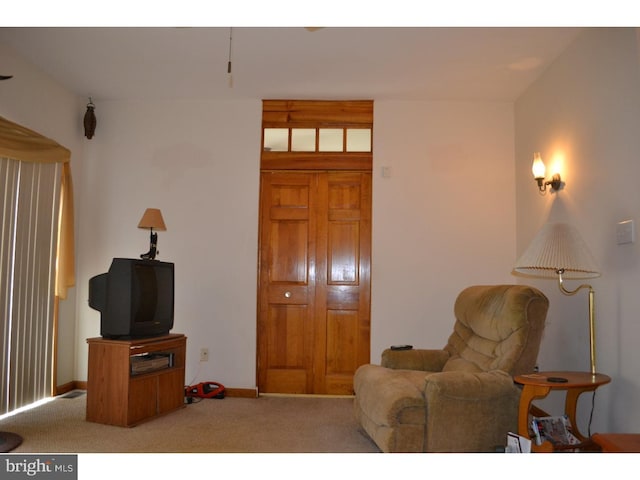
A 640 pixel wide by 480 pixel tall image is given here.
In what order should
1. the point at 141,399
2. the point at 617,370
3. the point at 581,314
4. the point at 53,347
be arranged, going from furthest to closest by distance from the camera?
the point at 53,347 < the point at 141,399 < the point at 581,314 < the point at 617,370

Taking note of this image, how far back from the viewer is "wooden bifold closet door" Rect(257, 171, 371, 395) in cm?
479

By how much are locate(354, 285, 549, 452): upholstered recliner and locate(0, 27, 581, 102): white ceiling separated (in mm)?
1636

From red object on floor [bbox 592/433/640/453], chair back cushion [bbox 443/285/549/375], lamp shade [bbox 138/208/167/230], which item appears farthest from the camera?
lamp shade [bbox 138/208/167/230]

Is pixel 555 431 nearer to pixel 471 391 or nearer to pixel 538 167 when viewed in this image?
pixel 471 391

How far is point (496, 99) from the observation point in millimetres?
4781

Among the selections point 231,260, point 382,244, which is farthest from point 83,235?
point 382,244

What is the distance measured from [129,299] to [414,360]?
1917 millimetres

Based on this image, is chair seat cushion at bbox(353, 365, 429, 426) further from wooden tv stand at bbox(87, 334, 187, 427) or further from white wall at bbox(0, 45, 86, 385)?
white wall at bbox(0, 45, 86, 385)

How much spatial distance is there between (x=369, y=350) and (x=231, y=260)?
138 cm

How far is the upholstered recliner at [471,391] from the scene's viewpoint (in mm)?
2887

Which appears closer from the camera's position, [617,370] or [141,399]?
[617,370]

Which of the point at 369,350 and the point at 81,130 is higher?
the point at 81,130

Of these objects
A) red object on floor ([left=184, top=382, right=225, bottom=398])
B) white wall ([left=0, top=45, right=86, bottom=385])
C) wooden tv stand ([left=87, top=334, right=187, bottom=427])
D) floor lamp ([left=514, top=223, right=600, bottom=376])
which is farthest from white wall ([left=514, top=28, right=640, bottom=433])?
white wall ([left=0, top=45, right=86, bottom=385])
